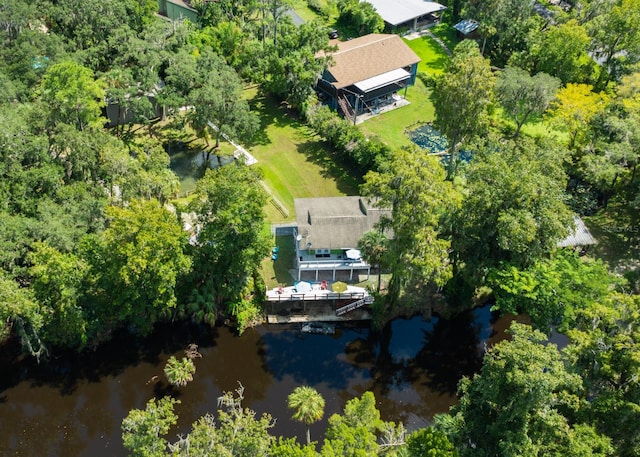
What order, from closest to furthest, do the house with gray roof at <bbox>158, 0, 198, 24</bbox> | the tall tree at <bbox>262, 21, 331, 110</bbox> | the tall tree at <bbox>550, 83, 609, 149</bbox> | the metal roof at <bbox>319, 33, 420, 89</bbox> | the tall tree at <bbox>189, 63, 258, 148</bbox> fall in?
the tall tree at <bbox>189, 63, 258, 148</bbox> < the tall tree at <bbox>550, 83, 609, 149</bbox> < the tall tree at <bbox>262, 21, 331, 110</bbox> < the metal roof at <bbox>319, 33, 420, 89</bbox> < the house with gray roof at <bbox>158, 0, 198, 24</bbox>

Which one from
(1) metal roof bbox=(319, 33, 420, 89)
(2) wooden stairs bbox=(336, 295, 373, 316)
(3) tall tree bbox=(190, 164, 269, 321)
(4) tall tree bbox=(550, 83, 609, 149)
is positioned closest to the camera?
(3) tall tree bbox=(190, 164, 269, 321)

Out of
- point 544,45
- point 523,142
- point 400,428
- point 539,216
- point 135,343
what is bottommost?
point 400,428

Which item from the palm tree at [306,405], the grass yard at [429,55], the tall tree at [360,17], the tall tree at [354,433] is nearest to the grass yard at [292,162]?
the tall tree at [360,17]

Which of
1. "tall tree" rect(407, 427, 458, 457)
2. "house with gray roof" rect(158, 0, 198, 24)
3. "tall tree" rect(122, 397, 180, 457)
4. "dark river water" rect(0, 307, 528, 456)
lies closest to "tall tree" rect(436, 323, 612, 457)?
"tall tree" rect(407, 427, 458, 457)

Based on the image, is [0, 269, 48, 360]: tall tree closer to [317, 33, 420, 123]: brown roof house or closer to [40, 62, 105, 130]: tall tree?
[40, 62, 105, 130]: tall tree

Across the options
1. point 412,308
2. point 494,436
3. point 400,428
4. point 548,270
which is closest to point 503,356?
point 494,436

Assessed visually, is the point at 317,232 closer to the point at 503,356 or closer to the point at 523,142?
the point at 523,142
